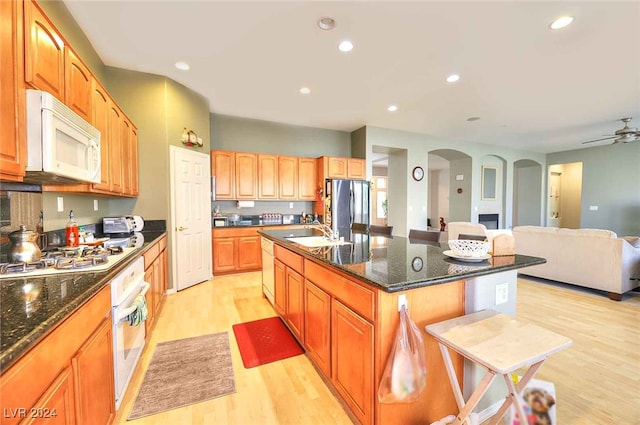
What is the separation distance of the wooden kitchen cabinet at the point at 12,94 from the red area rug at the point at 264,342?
187 cm

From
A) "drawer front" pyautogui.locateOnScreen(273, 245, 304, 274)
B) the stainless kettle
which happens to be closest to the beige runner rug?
"drawer front" pyautogui.locateOnScreen(273, 245, 304, 274)

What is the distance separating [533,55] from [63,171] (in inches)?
169

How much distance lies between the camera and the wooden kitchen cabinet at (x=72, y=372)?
700 mm

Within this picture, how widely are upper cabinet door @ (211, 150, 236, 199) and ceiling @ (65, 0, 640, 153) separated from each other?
829mm

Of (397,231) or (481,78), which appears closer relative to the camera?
(481,78)

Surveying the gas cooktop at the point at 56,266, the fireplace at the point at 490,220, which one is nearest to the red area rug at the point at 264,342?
the gas cooktop at the point at 56,266

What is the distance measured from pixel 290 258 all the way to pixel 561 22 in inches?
126

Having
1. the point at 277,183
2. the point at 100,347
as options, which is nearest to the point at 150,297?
the point at 100,347

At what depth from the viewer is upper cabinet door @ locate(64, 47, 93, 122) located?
1.67m

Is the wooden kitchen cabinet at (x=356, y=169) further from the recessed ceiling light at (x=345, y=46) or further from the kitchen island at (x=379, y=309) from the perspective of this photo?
the kitchen island at (x=379, y=309)

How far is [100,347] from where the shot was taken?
1230 mm

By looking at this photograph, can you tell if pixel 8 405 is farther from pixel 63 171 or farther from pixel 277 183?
Answer: pixel 277 183

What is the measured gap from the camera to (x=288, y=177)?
16.9ft

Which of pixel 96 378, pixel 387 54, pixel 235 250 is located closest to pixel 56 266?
pixel 96 378
